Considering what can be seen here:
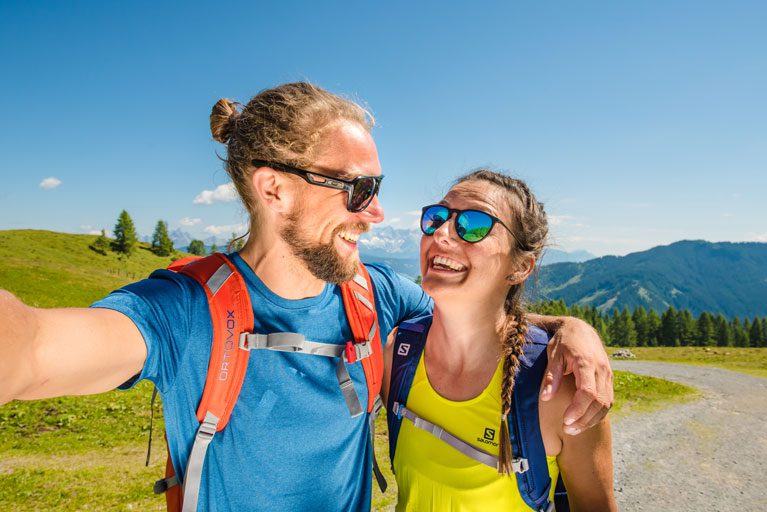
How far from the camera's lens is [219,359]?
2.80 m

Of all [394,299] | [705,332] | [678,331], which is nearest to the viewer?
[394,299]

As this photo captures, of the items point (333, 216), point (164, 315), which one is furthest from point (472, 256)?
point (164, 315)

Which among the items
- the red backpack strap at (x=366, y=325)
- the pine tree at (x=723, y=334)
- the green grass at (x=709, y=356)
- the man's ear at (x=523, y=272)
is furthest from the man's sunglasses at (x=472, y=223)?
the pine tree at (x=723, y=334)

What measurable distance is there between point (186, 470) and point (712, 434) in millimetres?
20343

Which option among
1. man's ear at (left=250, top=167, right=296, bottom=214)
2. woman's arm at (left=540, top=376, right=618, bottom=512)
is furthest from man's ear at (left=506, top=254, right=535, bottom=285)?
A: man's ear at (left=250, top=167, right=296, bottom=214)

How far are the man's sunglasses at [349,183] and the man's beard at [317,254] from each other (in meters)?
0.32

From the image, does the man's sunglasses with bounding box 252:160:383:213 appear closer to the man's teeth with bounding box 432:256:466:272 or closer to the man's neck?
the man's neck

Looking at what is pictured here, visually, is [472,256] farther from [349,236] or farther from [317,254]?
[317,254]

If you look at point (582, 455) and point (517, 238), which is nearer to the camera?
point (582, 455)

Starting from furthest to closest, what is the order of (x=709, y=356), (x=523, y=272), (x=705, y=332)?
(x=705, y=332) → (x=709, y=356) → (x=523, y=272)

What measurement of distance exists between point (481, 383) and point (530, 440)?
2.30ft

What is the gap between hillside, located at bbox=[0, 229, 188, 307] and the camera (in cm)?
4644

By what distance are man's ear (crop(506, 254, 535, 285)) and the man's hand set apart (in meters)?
0.77

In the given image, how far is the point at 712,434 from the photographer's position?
52.5 ft
